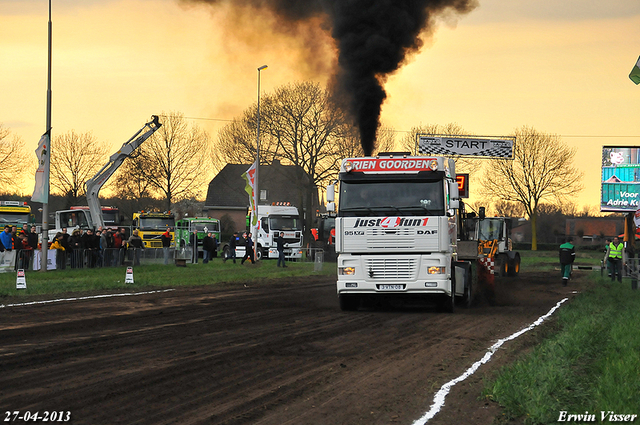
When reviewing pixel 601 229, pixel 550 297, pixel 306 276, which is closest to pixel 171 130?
pixel 306 276

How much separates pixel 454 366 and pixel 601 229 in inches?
3959

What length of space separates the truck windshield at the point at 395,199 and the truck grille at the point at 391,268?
98 cm

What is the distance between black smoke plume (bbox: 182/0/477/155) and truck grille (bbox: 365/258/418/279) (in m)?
6.54

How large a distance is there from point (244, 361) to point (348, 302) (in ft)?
23.2

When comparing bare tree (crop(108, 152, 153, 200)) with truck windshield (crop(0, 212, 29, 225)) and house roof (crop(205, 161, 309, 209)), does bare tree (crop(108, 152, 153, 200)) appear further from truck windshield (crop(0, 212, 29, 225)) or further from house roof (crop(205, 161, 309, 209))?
truck windshield (crop(0, 212, 29, 225))

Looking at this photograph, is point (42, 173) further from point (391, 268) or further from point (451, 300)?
point (451, 300)

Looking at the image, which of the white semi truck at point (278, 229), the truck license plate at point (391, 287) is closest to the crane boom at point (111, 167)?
the white semi truck at point (278, 229)

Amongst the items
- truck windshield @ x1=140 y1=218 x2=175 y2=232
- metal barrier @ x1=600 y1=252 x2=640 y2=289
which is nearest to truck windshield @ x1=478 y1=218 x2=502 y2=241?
metal barrier @ x1=600 y1=252 x2=640 y2=289

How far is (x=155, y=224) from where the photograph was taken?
4650 centimetres

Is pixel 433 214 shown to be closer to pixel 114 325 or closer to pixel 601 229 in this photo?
pixel 114 325

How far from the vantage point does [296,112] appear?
5156cm

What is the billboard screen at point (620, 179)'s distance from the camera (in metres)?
42.9

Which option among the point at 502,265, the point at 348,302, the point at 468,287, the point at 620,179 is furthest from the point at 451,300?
the point at 620,179

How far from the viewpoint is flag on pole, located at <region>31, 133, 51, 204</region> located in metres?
24.4
